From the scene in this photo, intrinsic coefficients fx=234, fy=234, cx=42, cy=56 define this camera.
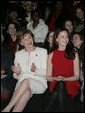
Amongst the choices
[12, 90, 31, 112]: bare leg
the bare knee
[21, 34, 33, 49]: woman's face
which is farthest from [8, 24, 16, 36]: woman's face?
[12, 90, 31, 112]: bare leg

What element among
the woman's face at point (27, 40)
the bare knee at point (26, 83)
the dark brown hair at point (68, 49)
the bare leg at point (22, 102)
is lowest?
the bare leg at point (22, 102)

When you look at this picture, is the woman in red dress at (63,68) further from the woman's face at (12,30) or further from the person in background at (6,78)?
the woman's face at (12,30)

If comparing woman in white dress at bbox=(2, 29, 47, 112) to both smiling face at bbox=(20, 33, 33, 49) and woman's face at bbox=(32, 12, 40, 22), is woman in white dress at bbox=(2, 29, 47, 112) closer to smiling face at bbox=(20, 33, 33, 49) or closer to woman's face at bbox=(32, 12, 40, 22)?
smiling face at bbox=(20, 33, 33, 49)

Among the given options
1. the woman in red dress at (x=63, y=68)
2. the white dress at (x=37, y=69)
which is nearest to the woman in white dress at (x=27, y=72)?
the white dress at (x=37, y=69)

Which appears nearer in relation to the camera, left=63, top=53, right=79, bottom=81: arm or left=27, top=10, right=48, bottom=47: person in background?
left=63, top=53, right=79, bottom=81: arm

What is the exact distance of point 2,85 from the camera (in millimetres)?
2717

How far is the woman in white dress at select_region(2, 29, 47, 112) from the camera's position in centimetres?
243

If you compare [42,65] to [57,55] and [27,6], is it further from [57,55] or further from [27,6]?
[27,6]

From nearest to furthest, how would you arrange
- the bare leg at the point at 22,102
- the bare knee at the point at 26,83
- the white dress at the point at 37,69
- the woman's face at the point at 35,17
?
the bare leg at the point at 22,102 < the bare knee at the point at 26,83 < the white dress at the point at 37,69 < the woman's face at the point at 35,17

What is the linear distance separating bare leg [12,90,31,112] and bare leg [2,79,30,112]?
38 mm

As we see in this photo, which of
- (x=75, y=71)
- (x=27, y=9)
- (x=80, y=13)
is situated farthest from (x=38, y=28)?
(x=75, y=71)

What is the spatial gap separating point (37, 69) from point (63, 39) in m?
0.46

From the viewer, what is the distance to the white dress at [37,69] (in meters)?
2.61

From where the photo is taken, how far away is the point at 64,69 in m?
2.67
